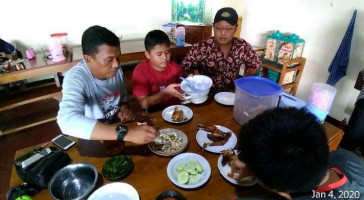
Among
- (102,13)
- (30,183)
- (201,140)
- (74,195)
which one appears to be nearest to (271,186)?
(201,140)

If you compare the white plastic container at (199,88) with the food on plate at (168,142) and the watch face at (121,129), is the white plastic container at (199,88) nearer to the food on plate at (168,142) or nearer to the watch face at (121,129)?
the food on plate at (168,142)

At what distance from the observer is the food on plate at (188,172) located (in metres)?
1.10

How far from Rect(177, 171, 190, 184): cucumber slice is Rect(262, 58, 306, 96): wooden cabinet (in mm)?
2756

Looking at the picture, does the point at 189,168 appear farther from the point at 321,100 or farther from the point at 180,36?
Result: the point at 180,36

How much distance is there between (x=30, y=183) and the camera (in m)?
1.04

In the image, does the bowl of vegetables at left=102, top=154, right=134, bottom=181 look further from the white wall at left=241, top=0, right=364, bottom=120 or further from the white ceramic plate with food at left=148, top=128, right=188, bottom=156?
the white wall at left=241, top=0, right=364, bottom=120

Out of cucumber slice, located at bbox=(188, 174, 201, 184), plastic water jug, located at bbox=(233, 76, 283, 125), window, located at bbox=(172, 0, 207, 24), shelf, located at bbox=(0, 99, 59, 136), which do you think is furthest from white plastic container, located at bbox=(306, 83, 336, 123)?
shelf, located at bbox=(0, 99, 59, 136)

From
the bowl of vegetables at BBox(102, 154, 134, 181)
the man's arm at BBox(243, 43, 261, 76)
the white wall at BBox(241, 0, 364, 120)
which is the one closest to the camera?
the bowl of vegetables at BBox(102, 154, 134, 181)

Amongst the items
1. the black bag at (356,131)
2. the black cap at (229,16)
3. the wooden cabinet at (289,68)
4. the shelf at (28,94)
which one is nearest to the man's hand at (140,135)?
the black cap at (229,16)

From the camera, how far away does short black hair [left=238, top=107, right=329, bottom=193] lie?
73 cm

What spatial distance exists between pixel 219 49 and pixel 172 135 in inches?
55.5

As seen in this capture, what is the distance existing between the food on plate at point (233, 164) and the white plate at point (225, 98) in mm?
581

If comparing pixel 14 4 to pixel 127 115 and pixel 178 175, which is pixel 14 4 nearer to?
pixel 127 115

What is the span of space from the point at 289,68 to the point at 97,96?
2.89 metres
